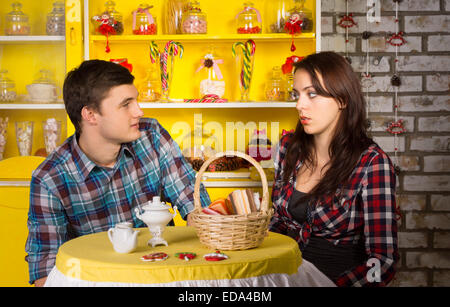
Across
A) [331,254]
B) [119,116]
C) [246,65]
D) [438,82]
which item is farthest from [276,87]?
[331,254]

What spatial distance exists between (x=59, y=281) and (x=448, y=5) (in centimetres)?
258

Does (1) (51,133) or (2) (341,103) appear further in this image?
(1) (51,133)

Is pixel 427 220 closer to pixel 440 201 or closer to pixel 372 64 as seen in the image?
pixel 440 201

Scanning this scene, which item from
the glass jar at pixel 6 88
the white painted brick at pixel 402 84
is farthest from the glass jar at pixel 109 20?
the white painted brick at pixel 402 84

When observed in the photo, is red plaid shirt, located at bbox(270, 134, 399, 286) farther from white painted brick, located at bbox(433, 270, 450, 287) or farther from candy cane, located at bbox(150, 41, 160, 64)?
white painted brick, located at bbox(433, 270, 450, 287)

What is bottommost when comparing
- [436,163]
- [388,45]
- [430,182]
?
[430,182]

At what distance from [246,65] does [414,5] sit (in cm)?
99

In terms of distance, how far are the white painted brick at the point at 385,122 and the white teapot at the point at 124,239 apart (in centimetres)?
197

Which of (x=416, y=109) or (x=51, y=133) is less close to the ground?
(x=416, y=109)

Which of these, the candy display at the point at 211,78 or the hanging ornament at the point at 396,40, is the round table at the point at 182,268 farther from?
the hanging ornament at the point at 396,40

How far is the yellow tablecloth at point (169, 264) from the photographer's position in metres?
1.24

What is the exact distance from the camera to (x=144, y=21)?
9.69 feet

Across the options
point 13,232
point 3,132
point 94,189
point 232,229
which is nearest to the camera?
point 232,229
